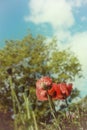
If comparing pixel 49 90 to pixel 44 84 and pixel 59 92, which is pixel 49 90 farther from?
pixel 59 92

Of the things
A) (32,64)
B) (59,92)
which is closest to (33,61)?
(32,64)

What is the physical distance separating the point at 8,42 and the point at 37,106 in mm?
7069

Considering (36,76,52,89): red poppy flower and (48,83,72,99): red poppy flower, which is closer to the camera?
(36,76,52,89): red poppy flower

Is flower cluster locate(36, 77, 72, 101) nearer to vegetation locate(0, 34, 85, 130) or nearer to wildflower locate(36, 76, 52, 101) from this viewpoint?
wildflower locate(36, 76, 52, 101)

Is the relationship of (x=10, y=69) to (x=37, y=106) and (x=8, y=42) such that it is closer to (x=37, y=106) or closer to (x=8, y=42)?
(x=37, y=106)

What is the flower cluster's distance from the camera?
280cm

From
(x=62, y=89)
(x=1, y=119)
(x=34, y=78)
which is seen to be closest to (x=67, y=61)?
(x=34, y=78)

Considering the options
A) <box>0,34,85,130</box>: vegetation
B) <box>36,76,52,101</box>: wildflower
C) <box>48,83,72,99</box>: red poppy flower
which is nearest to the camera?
<box>36,76,52,101</box>: wildflower

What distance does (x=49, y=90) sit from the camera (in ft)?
9.33

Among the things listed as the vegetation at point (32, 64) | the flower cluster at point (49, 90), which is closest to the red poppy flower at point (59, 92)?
the flower cluster at point (49, 90)

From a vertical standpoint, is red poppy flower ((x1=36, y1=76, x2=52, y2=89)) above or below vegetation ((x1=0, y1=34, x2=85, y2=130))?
below

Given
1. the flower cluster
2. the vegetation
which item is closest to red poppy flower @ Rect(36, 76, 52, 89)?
the flower cluster

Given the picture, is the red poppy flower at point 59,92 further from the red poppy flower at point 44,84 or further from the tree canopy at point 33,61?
the tree canopy at point 33,61

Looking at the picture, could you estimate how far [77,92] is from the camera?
1550 inches
